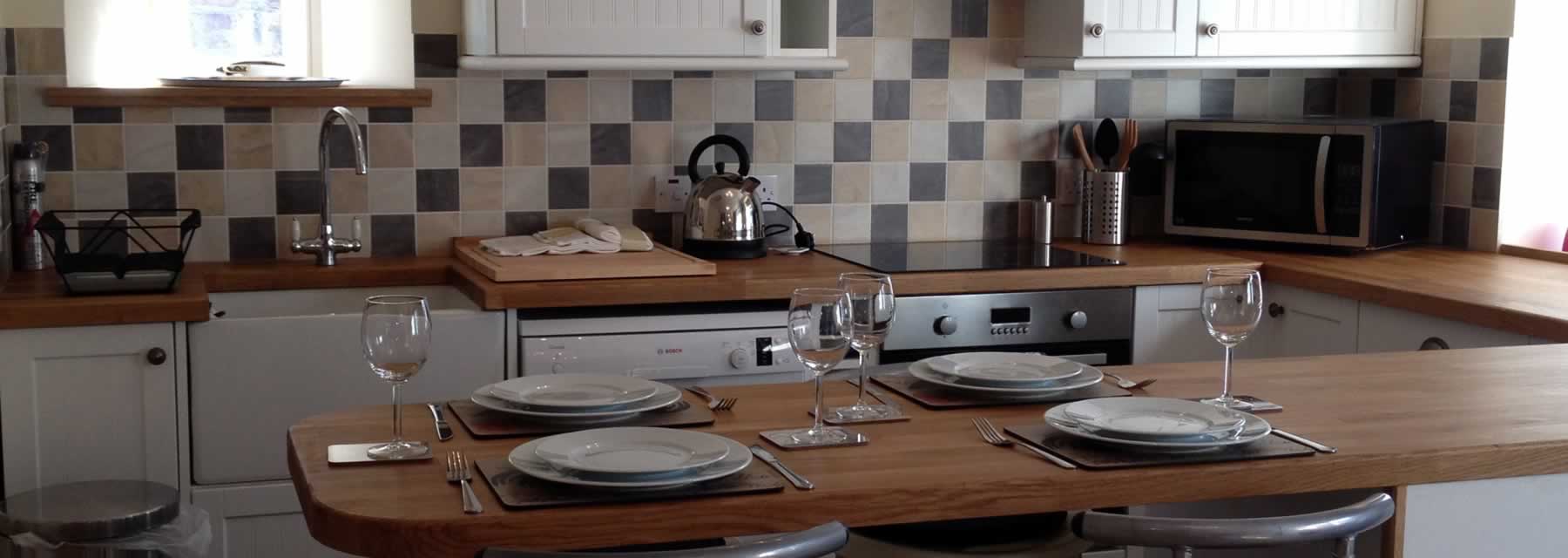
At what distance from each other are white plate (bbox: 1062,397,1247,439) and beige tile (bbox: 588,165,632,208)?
197 cm

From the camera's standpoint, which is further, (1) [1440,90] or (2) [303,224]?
(1) [1440,90]

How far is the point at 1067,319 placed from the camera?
345cm

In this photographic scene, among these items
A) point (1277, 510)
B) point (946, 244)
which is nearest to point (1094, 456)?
point (1277, 510)

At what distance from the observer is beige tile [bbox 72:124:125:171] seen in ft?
11.0

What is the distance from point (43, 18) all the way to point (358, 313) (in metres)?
0.90

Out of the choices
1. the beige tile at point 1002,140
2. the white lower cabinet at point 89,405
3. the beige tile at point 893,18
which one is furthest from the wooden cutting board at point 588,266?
the beige tile at point 1002,140

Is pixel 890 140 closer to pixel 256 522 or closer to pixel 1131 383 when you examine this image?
pixel 256 522

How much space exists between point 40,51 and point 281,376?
36.8 inches

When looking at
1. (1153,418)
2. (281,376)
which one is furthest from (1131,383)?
(281,376)

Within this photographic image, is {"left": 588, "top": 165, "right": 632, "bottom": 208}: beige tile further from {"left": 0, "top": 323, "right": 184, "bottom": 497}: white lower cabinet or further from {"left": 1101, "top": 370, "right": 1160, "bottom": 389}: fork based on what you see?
{"left": 1101, "top": 370, "right": 1160, "bottom": 389}: fork

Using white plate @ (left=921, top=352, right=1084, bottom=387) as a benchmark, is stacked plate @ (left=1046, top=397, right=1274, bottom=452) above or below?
below

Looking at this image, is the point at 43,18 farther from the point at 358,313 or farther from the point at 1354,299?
the point at 1354,299

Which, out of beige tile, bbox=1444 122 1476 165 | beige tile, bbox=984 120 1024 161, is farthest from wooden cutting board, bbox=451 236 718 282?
beige tile, bbox=1444 122 1476 165

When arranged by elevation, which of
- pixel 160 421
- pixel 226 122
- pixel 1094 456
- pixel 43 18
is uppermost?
pixel 43 18
